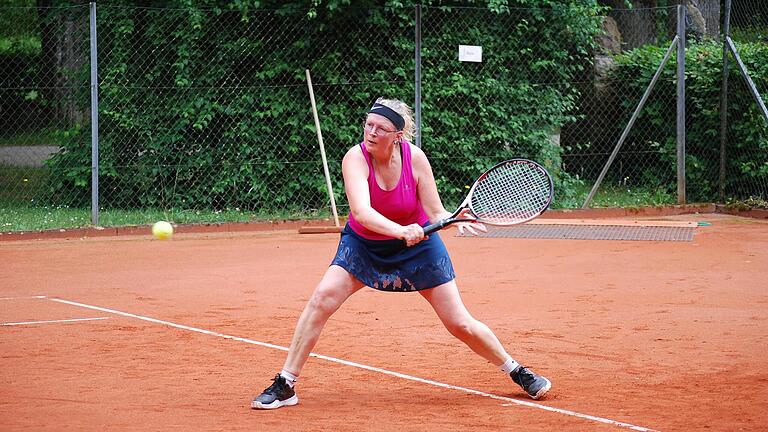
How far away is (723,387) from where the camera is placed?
5844 millimetres

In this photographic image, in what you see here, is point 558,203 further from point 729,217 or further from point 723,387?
point 723,387

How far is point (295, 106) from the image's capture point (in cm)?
1489

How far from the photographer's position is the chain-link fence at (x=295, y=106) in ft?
48.4

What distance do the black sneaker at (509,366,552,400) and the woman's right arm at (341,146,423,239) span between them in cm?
100

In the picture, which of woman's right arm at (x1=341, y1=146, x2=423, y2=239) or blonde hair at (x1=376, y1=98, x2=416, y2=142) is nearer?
woman's right arm at (x1=341, y1=146, x2=423, y2=239)

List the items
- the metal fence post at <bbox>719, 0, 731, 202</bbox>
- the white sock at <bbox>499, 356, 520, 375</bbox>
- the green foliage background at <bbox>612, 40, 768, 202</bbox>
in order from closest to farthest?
the white sock at <bbox>499, 356, 520, 375</bbox> < the metal fence post at <bbox>719, 0, 731, 202</bbox> < the green foliage background at <bbox>612, 40, 768, 202</bbox>

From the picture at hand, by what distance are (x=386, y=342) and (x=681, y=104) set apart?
32.0 feet

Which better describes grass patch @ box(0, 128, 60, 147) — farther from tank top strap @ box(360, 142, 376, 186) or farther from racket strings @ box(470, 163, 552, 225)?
tank top strap @ box(360, 142, 376, 186)

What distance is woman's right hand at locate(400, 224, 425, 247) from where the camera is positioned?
5230 millimetres

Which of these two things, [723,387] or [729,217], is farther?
[729,217]

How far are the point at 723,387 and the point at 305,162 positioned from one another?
9.59 m

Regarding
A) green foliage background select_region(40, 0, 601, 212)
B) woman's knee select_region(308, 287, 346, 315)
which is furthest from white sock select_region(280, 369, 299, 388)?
green foliage background select_region(40, 0, 601, 212)

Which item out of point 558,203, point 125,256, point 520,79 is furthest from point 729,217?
point 125,256

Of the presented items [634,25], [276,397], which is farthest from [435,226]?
[634,25]
